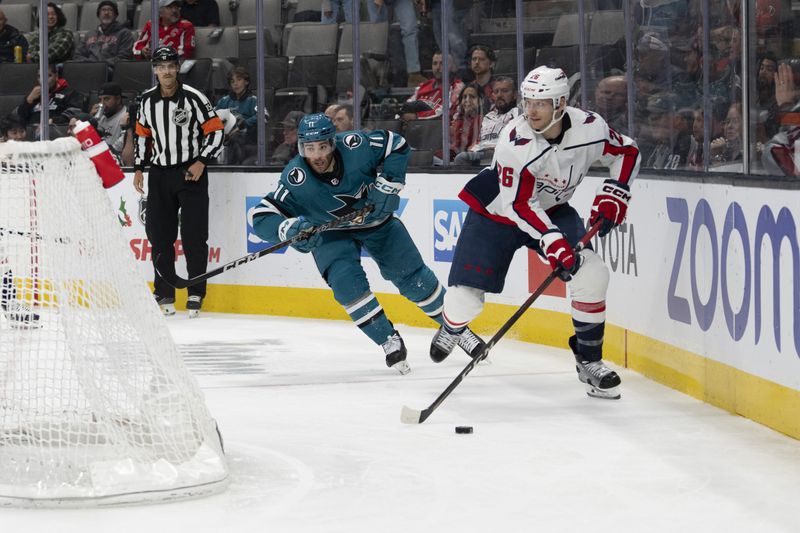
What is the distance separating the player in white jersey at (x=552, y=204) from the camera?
4344mm

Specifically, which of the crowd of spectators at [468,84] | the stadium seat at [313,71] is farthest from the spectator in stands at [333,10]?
the stadium seat at [313,71]

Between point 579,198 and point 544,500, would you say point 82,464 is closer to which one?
point 544,500

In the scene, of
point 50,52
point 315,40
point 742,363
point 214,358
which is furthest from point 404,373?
point 50,52

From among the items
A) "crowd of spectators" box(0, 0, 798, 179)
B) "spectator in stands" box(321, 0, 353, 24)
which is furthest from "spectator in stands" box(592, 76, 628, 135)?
"spectator in stands" box(321, 0, 353, 24)

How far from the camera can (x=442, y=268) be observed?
20.9ft

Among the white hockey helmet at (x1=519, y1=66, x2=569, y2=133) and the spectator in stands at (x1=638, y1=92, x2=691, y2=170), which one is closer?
the white hockey helmet at (x1=519, y1=66, x2=569, y2=133)

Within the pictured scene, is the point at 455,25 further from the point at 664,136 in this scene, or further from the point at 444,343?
the point at 444,343

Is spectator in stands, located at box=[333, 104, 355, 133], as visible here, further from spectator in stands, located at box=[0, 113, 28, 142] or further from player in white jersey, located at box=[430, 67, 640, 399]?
player in white jersey, located at box=[430, 67, 640, 399]

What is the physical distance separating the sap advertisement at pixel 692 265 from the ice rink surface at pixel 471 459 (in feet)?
0.72

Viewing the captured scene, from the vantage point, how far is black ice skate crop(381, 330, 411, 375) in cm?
510

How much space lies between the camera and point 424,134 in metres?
6.79

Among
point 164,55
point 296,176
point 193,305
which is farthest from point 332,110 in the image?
point 296,176

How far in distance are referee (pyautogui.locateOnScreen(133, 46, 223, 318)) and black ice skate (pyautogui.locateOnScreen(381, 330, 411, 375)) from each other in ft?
7.17

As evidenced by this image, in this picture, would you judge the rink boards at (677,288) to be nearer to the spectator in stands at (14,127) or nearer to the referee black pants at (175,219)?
the referee black pants at (175,219)
